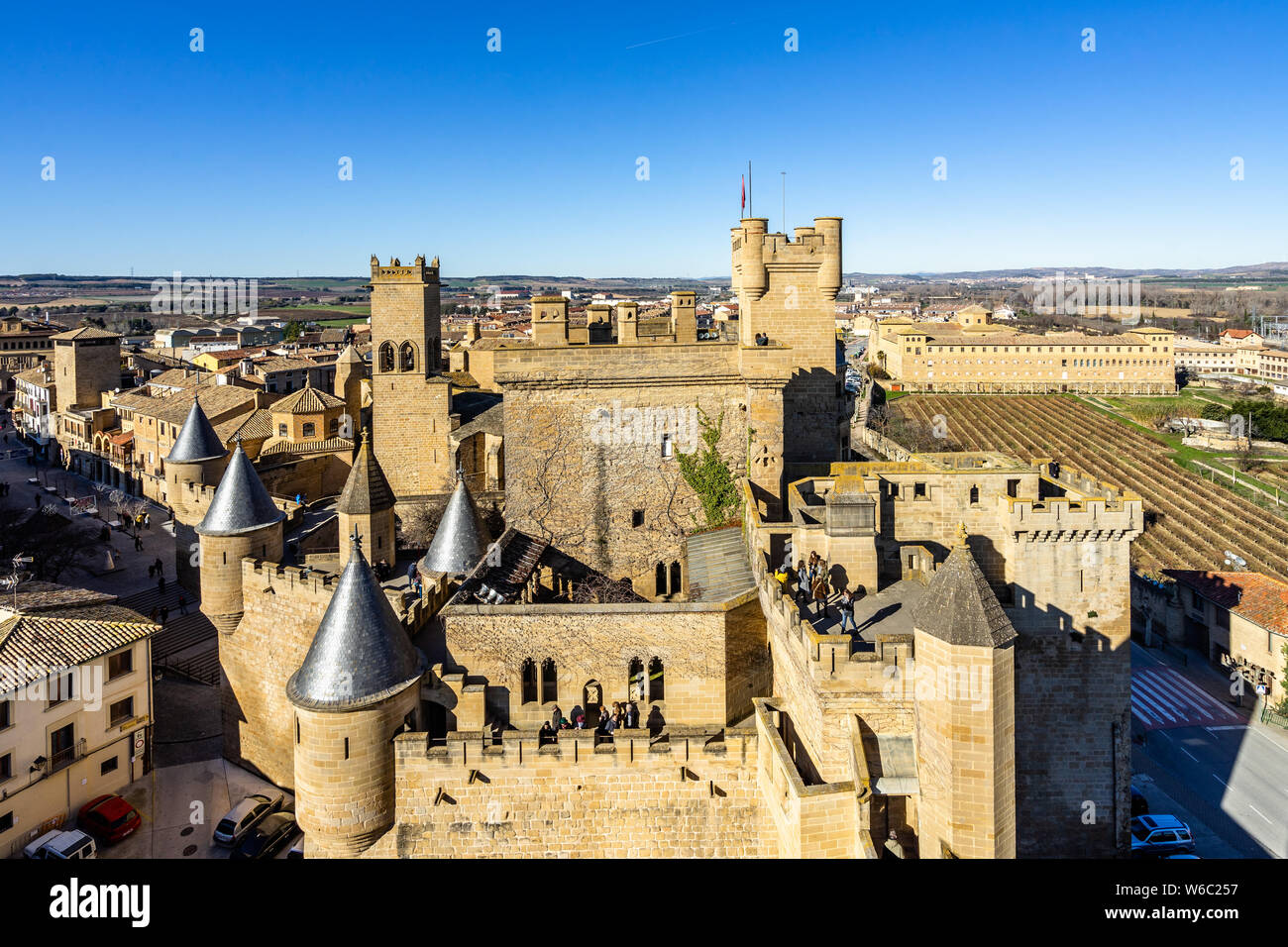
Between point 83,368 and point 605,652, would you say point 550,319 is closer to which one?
point 605,652

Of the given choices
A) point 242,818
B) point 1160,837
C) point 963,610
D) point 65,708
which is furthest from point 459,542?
point 1160,837

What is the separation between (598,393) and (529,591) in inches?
217

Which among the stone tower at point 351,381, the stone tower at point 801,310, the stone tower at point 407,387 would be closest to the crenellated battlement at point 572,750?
the stone tower at point 801,310

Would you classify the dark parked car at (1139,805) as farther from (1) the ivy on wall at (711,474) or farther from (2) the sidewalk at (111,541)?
(2) the sidewalk at (111,541)

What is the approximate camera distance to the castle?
12156 millimetres

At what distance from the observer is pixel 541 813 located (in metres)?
14.6

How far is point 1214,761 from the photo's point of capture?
3244cm

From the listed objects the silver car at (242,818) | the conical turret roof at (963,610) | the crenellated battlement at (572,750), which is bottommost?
the silver car at (242,818)

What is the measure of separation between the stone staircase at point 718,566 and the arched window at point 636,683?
1947mm

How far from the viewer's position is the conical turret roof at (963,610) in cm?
1117

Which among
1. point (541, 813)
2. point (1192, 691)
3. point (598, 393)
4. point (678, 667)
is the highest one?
point (598, 393)
